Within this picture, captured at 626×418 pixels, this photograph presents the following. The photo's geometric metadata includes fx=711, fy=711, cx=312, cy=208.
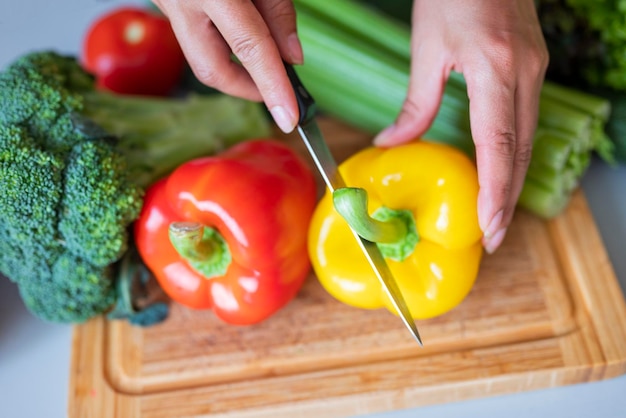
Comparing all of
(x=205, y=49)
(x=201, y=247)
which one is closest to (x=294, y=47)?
(x=205, y=49)

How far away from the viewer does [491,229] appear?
131 centimetres

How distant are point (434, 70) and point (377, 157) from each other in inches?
7.9

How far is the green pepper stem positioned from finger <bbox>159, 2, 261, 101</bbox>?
31cm

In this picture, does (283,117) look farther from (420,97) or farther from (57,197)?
(57,197)

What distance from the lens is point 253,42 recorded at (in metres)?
1.17

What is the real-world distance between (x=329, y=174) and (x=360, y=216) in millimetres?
174

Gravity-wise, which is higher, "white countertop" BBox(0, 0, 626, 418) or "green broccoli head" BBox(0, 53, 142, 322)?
"green broccoli head" BBox(0, 53, 142, 322)

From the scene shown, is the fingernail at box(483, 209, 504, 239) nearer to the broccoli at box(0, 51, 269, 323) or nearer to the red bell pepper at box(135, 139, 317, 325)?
the red bell pepper at box(135, 139, 317, 325)

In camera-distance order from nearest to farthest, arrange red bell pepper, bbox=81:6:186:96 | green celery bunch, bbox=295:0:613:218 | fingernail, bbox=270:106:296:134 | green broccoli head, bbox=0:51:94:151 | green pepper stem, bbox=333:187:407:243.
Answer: green pepper stem, bbox=333:187:407:243 < fingernail, bbox=270:106:296:134 < green broccoli head, bbox=0:51:94:151 < green celery bunch, bbox=295:0:613:218 < red bell pepper, bbox=81:6:186:96

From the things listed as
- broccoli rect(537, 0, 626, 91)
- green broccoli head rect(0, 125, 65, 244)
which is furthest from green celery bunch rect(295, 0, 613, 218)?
green broccoli head rect(0, 125, 65, 244)

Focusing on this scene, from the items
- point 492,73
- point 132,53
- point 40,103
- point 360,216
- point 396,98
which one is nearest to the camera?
point 360,216

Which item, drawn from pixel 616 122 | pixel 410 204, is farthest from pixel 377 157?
pixel 616 122

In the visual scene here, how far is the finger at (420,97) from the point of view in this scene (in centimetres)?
138

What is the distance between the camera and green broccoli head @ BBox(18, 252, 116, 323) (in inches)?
54.6
